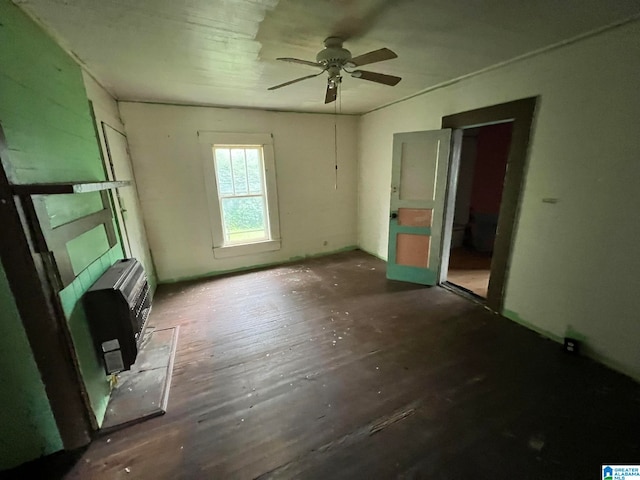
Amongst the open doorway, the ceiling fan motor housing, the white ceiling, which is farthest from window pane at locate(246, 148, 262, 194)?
the open doorway

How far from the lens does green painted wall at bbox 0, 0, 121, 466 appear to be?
4.05ft

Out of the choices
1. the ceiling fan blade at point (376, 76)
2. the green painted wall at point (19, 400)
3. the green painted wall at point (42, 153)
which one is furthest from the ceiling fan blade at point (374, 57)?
the green painted wall at point (19, 400)

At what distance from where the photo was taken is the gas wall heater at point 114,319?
1.60 metres

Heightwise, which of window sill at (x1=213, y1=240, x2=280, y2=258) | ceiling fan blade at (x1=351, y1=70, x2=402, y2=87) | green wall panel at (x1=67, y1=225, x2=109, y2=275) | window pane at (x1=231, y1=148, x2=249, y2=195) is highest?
ceiling fan blade at (x1=351, y1=70, x2=402, y2=87)

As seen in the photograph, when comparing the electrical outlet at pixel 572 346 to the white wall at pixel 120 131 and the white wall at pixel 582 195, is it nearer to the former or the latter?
the white wall at pixel 582 195

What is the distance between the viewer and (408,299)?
2969mm

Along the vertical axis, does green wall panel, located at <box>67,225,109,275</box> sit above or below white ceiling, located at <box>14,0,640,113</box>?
below

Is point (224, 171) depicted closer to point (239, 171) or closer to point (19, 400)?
point (239, 171)

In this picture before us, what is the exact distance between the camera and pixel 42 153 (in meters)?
1.39

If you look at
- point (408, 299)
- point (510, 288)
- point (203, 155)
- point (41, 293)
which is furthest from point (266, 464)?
point (203, 155)

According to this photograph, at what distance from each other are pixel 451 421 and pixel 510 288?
1.56 metres

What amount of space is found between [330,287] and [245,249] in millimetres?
1524

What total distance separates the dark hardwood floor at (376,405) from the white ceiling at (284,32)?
2.31 metres

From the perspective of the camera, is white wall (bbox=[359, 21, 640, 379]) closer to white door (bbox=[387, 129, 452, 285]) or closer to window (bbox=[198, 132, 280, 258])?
white door (bbox=[387, 129, 452, 285])
